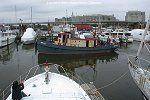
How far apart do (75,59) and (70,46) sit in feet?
8.08

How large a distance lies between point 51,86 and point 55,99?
1.71 meters

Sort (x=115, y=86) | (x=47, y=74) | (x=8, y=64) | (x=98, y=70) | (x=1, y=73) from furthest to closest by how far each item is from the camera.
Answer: (x=8, y=64) → (x=98, y=70) → (x=1, y=73) → (x=115, y=86) → (x=47, y=74)

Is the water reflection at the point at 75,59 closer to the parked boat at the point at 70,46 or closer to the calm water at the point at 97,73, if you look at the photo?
the calm water at the point at 97,73

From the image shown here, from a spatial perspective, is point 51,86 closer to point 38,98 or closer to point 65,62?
point 38,98

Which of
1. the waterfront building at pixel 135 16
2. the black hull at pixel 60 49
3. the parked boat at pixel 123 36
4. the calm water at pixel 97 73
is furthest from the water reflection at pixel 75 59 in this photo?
the waterfront building at pixel 135 16

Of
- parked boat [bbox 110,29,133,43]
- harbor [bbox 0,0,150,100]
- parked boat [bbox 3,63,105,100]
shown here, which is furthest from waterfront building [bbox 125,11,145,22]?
parked boat [bbox 3,63,105,100]

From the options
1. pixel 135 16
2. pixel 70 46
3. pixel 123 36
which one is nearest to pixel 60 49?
pixel 70 46

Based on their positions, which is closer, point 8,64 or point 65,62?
point 8,64

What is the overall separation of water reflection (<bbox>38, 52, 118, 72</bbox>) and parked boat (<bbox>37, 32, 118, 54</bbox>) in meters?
0.81

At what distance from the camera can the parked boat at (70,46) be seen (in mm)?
28250

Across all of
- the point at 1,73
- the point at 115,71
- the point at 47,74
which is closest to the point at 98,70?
the point at 115,71

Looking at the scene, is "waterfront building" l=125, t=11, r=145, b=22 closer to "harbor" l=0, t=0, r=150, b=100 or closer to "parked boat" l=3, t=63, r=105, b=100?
"harbor" l=0, t=0, r=150, b=100

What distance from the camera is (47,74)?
10.6 meters

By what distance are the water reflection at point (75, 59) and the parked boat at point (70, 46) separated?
809 millimetres
